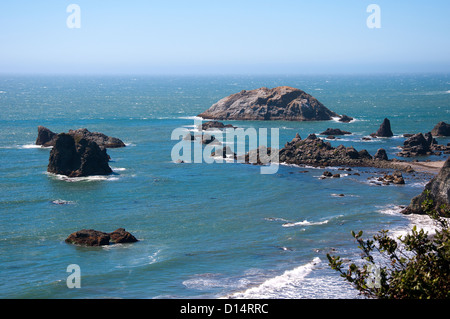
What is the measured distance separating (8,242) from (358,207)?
3859cm

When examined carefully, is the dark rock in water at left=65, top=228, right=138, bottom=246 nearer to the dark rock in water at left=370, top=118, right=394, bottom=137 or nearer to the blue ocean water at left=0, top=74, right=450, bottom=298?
the blue ocean water at left=0, top=74, right=450, bottom=298

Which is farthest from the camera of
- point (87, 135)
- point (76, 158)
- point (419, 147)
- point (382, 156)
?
point (87, 135)

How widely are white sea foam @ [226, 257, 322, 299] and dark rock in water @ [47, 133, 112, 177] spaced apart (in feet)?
152

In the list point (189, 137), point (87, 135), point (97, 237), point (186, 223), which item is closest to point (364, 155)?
point (189, 137)

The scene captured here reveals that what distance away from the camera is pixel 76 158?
83.4 m

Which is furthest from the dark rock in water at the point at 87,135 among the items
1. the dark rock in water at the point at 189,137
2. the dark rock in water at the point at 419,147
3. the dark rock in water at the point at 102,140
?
the dark rock in water at the point at 419,147

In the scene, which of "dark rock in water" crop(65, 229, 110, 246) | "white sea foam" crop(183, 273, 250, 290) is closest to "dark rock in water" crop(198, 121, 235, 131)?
"dark rock in water" crop(65, 229, 110, 246)

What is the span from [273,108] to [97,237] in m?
109

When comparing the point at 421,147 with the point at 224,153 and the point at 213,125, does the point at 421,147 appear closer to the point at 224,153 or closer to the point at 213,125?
the point at 224,153

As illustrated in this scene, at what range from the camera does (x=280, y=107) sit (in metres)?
155

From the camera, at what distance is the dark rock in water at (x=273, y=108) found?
151 m

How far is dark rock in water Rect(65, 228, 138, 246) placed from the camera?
167ft

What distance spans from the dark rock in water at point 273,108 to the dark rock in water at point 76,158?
75.2 m
